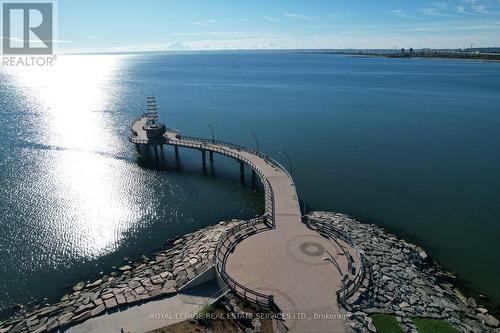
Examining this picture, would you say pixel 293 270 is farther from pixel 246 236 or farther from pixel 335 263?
pixel 246 236

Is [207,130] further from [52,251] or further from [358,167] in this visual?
[52,251]

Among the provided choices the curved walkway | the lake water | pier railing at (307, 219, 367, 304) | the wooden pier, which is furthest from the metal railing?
the lake water

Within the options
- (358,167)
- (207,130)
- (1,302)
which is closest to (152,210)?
(1,302)

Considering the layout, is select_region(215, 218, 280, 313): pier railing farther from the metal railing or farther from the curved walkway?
the curved walkway

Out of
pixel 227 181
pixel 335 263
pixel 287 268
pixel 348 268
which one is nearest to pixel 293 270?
pixel 287 268

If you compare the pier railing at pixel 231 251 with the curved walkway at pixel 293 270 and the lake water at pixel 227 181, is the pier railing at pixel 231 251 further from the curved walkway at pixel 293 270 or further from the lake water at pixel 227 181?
the lake water at pixel 227 181
